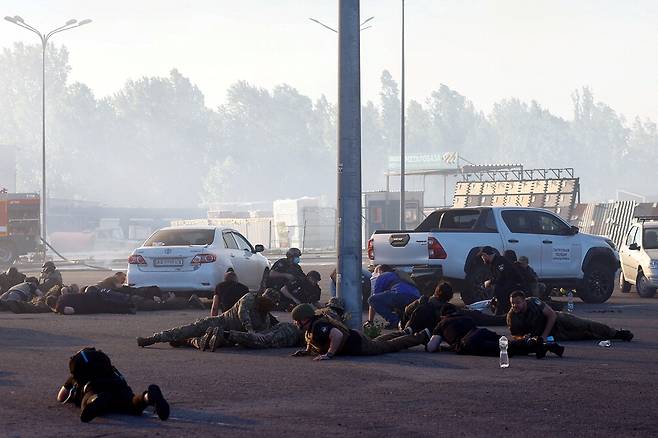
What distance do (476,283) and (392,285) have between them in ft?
15.0

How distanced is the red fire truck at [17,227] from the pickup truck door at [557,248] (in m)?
33.7

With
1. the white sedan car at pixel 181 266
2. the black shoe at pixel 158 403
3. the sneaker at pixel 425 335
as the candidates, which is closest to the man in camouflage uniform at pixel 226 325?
the sneaker at pixel 425 335

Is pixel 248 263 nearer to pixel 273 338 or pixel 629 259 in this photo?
pixel 273 338

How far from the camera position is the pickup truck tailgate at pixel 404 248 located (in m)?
22.2

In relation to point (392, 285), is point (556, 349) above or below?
below

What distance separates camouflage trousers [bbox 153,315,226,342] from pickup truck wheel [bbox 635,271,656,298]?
1357 cm

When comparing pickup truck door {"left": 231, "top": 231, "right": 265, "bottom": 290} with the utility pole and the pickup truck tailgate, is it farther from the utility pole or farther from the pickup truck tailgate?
the utility pole

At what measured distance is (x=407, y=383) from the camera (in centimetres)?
1121

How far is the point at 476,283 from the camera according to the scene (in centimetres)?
2197

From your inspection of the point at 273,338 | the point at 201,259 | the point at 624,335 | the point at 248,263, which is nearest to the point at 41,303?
the point at 201,259

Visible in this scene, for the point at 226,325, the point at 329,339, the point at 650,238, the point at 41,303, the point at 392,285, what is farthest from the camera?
the point at 650,238

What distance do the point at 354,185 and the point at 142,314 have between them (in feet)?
22.0

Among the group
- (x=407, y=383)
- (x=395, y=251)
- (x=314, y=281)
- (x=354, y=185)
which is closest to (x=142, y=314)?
(x=314, y=281)

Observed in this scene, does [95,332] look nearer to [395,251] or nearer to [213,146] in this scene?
[395,251]
